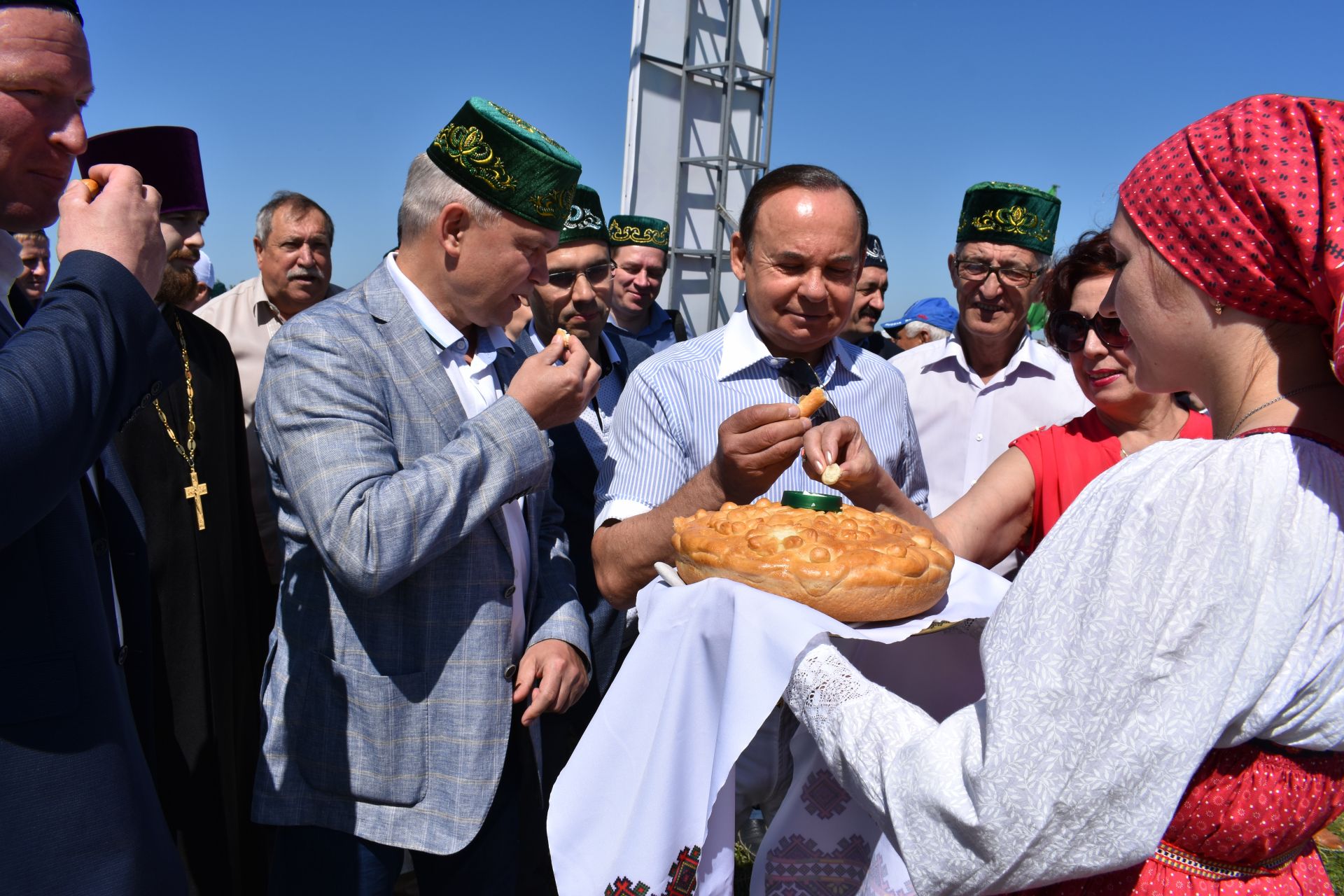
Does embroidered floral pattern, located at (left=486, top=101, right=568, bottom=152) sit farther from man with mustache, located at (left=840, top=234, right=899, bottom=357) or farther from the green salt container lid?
man with mustache, located at (left=840, top=234, right=899, bottom=357)

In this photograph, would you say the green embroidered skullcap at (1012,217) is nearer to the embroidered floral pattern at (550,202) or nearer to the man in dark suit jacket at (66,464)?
the embroidered floral pattern at (550,202)

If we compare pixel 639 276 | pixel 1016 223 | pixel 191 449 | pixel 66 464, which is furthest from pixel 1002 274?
pixel 66 464

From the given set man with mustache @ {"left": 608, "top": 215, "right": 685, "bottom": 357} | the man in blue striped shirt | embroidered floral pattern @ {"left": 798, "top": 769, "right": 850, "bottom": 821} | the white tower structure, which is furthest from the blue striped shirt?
the white tower structure

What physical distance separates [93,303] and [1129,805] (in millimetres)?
1574

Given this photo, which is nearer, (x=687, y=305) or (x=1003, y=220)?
(x=1003, y=220)

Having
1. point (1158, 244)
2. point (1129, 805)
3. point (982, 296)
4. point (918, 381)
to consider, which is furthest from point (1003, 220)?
point (1129, 805)

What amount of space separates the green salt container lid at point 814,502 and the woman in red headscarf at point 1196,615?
23.4 inches

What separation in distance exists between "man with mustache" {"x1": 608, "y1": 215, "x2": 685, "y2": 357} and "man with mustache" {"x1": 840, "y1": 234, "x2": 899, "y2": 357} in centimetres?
172

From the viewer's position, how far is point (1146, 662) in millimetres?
1121

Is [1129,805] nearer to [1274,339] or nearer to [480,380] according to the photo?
[1274,339]

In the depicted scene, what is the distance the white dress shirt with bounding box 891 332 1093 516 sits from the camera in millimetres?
3846

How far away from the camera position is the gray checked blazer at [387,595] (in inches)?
78.0

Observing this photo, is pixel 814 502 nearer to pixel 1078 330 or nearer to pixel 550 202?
pixel 550 202

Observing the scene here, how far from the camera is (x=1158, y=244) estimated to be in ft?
4.17
